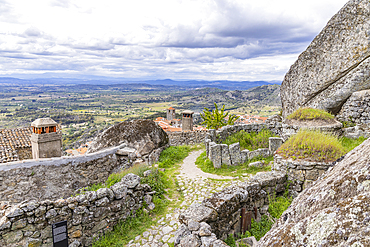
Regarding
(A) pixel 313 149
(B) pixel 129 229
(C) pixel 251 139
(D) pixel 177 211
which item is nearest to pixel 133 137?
(D) pixel 177 211

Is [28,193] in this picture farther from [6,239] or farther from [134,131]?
[134,131]

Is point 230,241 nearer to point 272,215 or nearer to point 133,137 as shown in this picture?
point 272,215

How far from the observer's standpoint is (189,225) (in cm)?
439

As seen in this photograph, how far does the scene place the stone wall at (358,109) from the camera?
444 inches

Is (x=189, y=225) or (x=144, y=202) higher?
(x=189, y=225)

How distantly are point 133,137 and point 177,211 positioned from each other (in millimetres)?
5412

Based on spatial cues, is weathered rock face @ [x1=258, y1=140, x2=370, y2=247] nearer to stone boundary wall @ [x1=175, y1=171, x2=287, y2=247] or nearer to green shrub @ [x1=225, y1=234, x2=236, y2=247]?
stone boundary wall @ [x1=175, y1=171, x2=287, y2=247]

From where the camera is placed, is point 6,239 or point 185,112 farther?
point 185,112

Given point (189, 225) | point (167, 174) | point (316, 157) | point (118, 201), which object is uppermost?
point (316, 157)

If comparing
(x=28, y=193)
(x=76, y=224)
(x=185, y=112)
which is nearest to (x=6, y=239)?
(x=76, y=224)

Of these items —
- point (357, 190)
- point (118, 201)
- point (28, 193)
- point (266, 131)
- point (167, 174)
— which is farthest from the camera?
point (266, 131)

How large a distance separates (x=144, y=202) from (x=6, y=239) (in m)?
3.37

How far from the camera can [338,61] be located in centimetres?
1373


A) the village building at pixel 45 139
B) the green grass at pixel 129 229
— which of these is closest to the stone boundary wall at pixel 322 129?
the green grass at pixel 129 229
